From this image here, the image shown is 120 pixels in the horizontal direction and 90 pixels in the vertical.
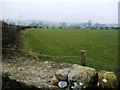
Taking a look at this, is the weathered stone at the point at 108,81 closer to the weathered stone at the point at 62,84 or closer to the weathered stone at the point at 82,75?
the weathered stone at the point at 82,75

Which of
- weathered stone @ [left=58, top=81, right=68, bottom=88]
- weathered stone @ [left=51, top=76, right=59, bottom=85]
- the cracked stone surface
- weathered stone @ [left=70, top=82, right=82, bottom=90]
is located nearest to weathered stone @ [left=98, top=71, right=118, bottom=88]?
weathered stone @ [left=70, top=82, right=82, bottom=90]

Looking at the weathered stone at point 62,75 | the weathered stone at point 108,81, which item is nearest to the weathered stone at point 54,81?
the weathered stone at point 62,75

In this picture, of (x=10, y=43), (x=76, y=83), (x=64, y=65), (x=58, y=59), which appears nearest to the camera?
(x=76, y=83)

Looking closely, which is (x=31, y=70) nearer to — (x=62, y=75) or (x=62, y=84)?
(x=62, y=75)

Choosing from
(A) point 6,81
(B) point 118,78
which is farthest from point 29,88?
(B) point 118,78

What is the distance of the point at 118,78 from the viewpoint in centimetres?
1225

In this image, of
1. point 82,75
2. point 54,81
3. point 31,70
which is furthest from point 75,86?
point 31,70

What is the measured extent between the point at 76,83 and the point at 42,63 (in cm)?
437

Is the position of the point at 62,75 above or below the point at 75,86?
above

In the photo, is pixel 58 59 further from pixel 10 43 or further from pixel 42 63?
pixel 10 43

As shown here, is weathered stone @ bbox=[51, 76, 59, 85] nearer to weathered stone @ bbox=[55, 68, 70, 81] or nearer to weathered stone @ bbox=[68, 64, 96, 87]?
weathered stone @ bbox=[55, 68, 70, 81]

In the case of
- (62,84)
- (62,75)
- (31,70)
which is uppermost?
(62,75)

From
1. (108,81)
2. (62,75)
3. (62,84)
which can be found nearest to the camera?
(108,81)

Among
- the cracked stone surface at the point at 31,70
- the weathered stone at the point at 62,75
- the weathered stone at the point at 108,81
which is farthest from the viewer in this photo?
the cracked stone surface at the point at 31,70
